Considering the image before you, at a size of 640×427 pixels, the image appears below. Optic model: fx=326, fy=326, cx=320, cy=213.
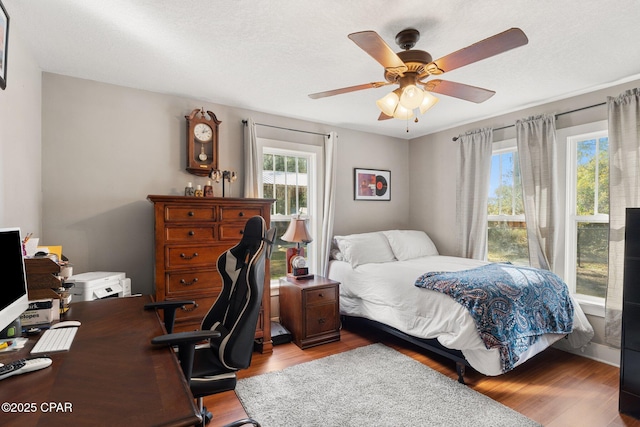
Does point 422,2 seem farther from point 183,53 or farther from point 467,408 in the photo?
point 467,408

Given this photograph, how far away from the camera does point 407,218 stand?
4.93m

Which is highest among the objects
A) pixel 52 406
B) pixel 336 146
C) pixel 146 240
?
pixel 336 146

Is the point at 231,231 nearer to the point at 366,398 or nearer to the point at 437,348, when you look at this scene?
the point at 366,398

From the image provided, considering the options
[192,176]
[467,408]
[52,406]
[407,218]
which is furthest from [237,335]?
Result: [407,218]

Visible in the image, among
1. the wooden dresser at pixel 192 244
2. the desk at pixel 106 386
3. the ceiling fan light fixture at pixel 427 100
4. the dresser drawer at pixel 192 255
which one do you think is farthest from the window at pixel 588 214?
the desk at pixel 106 386

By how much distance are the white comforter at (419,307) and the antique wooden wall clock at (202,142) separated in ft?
6.00

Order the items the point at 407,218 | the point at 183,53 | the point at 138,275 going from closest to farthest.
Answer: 1. the point at 183,53
2. the point at 138,275
3. the point at 407,218

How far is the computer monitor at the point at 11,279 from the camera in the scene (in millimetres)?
1156

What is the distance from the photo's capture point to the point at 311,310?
10.6ft

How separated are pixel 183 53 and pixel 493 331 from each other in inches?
116

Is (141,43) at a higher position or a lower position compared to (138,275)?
higher

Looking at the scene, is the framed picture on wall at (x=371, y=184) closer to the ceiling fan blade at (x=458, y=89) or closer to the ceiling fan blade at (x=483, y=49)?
the ceiling fan blade at (x=458, y=89)

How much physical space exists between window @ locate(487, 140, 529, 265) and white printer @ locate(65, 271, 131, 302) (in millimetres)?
3844

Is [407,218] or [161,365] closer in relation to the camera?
[161,365]
